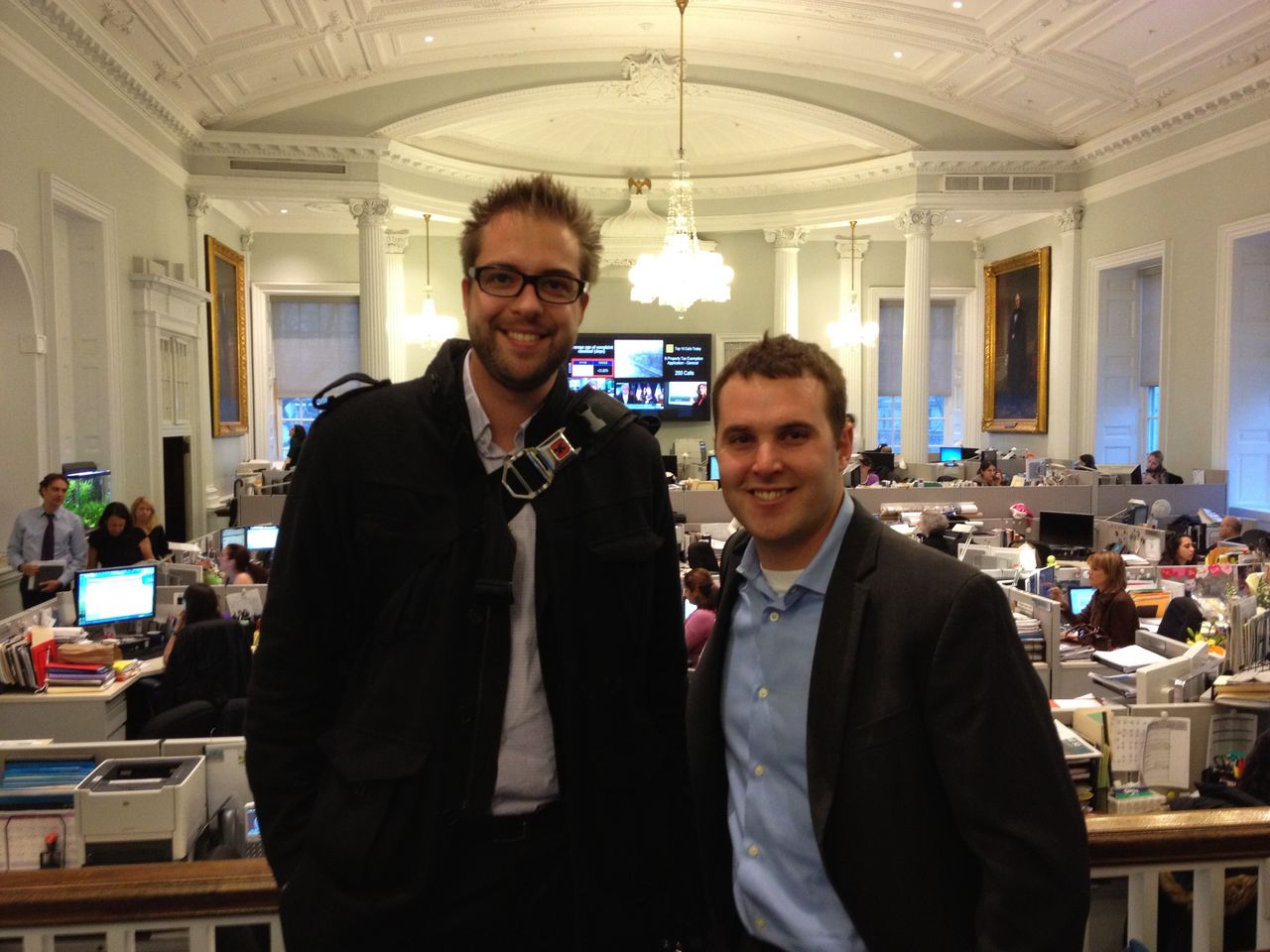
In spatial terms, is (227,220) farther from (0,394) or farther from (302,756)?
(302,756)

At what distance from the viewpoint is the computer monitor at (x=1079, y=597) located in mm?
6367

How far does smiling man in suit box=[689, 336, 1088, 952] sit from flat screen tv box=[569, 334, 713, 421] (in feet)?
48.5

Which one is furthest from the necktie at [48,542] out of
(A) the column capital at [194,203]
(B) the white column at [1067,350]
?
(B) the white column at [1067,350]

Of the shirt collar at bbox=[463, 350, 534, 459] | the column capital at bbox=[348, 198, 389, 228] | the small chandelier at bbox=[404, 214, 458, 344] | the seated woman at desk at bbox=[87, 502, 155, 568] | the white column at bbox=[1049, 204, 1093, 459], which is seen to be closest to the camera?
the shirt collar at bbox=[463, 350, 534, 459]

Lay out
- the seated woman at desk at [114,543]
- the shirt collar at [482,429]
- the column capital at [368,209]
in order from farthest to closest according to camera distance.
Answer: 1. the column capital at [368,209]
2. the seated woman at desk at [114,543]
3. the shirt collar at [482,429]

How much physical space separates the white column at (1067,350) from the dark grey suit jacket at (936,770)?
13.6 metres

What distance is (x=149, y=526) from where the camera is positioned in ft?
27.8

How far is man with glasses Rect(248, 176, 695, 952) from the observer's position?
4.13ft

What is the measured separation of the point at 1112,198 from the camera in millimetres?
12828

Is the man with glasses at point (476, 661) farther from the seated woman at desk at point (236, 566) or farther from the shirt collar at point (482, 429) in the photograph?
the seated woman at desk at point (236, 566)

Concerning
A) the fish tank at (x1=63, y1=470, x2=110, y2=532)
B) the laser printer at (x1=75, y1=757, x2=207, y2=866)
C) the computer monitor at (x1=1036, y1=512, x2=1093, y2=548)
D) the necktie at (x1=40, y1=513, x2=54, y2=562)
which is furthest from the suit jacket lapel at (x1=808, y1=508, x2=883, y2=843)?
the fish tank at (x1=63, y1=470, x2=110, y2=532)

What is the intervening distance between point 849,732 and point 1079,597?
580 centimetres

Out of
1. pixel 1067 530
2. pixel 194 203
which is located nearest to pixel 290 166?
pixel 194 203

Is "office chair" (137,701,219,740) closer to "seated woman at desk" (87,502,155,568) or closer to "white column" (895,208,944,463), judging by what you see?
"seated woman at desk" (87,502,155,568)
